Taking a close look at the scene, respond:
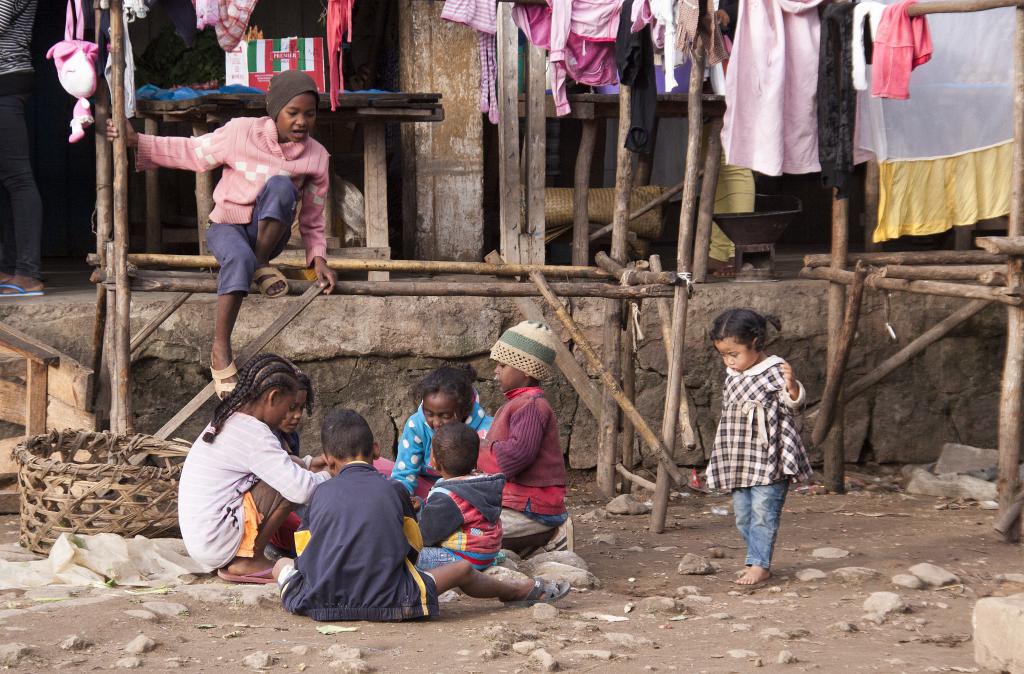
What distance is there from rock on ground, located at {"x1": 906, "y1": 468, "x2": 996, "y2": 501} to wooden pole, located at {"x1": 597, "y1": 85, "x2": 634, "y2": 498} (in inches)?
69.9

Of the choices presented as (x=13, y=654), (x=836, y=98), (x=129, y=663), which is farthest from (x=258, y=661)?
(x=836, y=98)

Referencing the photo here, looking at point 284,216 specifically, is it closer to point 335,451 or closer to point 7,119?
point 335,451

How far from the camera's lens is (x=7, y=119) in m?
6.25

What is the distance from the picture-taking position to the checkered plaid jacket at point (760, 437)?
4.54 m

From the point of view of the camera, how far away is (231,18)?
608 cm

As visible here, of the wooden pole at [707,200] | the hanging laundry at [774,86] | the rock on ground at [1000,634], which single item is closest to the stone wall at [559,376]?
the wooden pole at [707,200]

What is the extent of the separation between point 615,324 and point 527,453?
5.45 ft

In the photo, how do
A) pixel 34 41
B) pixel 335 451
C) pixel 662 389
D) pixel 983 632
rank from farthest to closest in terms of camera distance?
pixel 34 41
pixel 662 389
pixel 335 451
pixel 983 632

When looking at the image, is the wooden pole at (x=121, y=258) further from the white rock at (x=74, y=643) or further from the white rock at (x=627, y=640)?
the white rock at (x=627, y=640)

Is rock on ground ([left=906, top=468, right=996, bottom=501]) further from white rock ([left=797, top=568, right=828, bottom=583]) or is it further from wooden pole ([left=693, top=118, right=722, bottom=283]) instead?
white rock ([left=797, top=568, right=828, bottom=583])

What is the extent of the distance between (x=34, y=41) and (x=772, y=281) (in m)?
5.33

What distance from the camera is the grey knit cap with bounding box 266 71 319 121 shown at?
517 cm

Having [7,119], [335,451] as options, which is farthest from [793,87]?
[7,119]

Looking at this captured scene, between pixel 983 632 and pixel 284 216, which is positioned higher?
pixel 284 216
